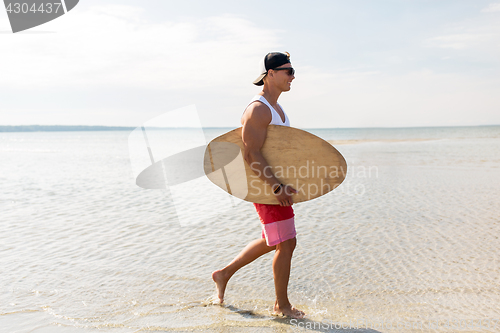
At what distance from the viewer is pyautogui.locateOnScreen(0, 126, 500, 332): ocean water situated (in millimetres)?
2666

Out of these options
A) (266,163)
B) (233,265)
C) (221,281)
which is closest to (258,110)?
(266,163)

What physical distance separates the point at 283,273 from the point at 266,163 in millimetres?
783

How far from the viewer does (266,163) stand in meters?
2.54

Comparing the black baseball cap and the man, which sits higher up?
the black baseball cap

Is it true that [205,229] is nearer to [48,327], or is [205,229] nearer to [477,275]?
[48,327]

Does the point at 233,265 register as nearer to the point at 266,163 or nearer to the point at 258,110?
the point at 266,163

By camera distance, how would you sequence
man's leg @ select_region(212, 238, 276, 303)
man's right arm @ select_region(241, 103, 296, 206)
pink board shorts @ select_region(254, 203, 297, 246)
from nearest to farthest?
man's right arm @ select_region(241, 103, 296, 206) → pink board shorts @ select_region(254, 203, 297, 246) → man's leg @ select_region(212, 238, 276, 303)

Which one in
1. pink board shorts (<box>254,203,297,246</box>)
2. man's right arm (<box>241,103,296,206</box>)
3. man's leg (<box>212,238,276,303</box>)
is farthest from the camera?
man's leg (<box>212,238,276,303</box>)

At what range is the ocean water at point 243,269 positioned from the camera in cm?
267

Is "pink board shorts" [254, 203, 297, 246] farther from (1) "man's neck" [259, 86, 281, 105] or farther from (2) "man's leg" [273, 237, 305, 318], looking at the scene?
(1) "man's neck" [259, 86, 281, 105]

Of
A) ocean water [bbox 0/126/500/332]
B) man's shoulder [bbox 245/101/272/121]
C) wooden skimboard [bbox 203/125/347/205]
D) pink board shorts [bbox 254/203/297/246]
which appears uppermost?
man's shoulder [bbox 245/101/272/121]

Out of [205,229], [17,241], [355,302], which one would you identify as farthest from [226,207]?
[355,302]

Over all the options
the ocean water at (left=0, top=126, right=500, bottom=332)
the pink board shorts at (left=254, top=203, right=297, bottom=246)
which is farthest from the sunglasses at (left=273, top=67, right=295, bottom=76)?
the ocean water at (left=0, top=126, right=500, bottom=332)

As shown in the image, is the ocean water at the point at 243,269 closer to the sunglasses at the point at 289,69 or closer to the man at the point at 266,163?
the man at the point at 266,163
